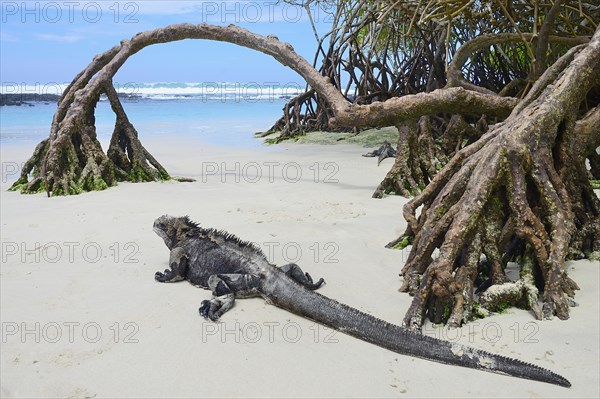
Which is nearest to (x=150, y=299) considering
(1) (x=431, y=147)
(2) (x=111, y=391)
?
(2) (x=111, y=391)

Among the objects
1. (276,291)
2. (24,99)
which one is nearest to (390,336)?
(276,291)

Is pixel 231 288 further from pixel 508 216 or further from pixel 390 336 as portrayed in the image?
pixel 508 216

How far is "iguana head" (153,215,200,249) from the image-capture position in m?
4.26

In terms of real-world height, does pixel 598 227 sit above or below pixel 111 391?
above

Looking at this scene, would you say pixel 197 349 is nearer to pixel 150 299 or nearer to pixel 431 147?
pixel 150 299

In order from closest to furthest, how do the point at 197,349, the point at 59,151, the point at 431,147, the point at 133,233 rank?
1. the point at 197,349
2. the point at 133,233
3. the point at 431,147
4. the point at 59,151

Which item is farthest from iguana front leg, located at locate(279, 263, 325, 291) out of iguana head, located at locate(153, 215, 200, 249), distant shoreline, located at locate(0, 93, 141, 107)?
distant shoreline, located at locate(0, 93, 141, 107)

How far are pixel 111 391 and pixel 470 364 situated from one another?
155 centimetres

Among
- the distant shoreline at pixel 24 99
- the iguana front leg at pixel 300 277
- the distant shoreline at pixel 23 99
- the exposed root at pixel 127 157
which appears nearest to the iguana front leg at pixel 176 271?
the iguana front leg at pixel 300 277

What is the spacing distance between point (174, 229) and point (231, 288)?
3.25 ft

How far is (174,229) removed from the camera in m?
4.33

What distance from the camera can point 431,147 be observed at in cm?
642

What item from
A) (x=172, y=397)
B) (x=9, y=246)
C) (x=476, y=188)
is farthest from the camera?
(x=9, y=246)

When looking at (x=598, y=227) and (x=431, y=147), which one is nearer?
(x=598, y=227)
